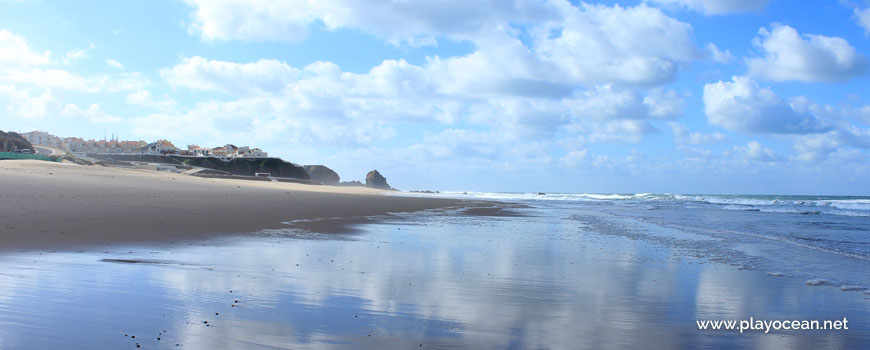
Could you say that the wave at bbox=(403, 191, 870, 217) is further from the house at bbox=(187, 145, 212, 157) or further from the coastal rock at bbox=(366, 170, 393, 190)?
the house at bbox=(187, 145, 212, 157)

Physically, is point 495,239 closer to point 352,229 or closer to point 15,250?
point 352,229

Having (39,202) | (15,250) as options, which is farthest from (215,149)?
(15,250)

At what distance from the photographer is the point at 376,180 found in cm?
11325

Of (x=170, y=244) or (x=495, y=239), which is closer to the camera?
(x=170, y=244)

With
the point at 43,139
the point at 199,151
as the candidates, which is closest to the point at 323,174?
the point at 199,151

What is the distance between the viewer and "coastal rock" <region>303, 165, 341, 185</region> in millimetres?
116188

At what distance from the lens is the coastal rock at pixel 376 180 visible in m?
113

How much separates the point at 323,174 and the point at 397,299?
115 metres

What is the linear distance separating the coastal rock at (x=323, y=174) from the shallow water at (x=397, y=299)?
108310 millimetres

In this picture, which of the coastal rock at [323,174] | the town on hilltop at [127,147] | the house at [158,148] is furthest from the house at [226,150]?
the coastal rock at [323,174]

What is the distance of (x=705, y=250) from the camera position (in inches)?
454

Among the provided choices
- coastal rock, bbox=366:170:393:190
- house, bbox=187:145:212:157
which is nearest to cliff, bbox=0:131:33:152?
house, bbox=187:145:212:157

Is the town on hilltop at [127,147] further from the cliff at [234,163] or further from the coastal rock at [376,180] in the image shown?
the coastal rock at [376,180]

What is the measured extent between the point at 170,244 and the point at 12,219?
4501mm
